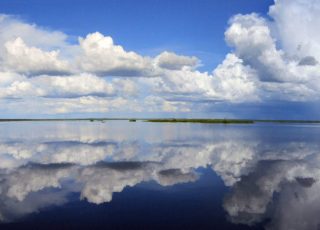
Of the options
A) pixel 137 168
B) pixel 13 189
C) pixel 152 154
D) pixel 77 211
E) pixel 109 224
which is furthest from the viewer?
pixel 152 154

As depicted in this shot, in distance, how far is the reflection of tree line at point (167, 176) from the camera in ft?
70.8

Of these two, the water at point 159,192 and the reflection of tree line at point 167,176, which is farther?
the reflection of tree line at point 167,176

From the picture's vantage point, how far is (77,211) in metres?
20.2

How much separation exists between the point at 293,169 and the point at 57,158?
2717 centimetres

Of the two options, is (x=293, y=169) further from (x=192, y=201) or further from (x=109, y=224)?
(x=109, y=224)

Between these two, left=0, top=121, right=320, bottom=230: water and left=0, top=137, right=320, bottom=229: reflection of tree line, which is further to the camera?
left=0, top=137, right=320, bottom=229: reflection of tree line

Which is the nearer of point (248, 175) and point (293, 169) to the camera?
point (248, 175)

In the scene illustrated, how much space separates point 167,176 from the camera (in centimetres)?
3195

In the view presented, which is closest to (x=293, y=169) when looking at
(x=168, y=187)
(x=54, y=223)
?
(x=168, y=187)

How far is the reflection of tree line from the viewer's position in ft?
70.8

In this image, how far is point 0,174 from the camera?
3259 cm

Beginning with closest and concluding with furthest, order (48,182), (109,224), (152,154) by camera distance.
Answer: (109,224) → (48,182) → (152,154)

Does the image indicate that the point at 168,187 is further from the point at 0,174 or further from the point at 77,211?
the point at 0,174

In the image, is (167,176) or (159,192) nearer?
(159,192)
